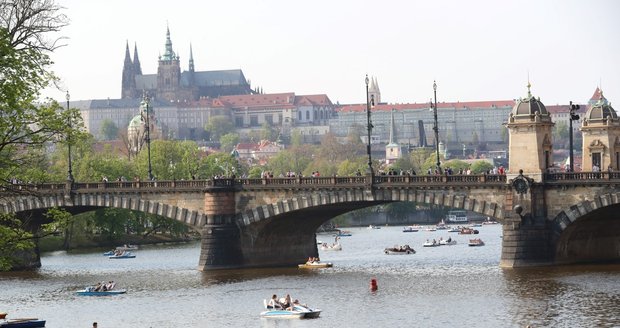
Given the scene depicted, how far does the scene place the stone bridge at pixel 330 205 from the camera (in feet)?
294

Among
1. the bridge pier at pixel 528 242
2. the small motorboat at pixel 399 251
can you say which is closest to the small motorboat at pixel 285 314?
the bridge pier at pixel 528 242

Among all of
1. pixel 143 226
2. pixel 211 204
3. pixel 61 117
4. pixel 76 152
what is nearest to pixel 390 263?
pixel 211 204

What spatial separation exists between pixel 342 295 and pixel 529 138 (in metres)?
16.7

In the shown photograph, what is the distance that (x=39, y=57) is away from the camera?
53250 millimetres

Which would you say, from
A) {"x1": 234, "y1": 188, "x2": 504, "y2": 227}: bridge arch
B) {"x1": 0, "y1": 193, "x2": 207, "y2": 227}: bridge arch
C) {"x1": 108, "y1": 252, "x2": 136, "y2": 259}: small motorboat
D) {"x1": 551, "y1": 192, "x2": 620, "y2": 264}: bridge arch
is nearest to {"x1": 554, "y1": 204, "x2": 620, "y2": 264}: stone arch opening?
{"x1": 551, "y1": 192, "x2": 620, "y2": 264}: bridge arch

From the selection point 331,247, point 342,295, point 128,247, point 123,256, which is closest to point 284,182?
point 342,295

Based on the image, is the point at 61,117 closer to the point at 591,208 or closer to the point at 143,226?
the point at 591,208

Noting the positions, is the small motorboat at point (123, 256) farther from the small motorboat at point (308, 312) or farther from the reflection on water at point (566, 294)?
the small motorboat at point (308, 312)

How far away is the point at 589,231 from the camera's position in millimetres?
95375

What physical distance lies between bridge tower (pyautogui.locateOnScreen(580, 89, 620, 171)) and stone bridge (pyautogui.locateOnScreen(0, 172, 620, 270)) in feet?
19.9

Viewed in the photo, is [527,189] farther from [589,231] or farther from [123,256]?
[123,256]

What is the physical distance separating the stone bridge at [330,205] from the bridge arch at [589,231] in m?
0.06

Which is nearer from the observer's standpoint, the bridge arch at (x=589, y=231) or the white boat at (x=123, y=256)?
the bridge arch at (x=589, y=231)

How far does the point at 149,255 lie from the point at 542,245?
50.7 meters
